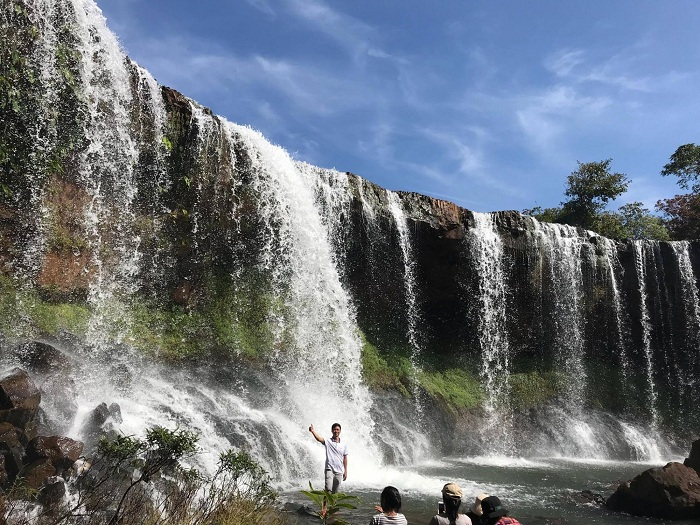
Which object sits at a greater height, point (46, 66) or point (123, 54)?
point (123, 54)

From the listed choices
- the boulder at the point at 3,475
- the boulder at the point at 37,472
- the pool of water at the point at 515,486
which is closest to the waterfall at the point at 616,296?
the pool of water at the point at 515,486

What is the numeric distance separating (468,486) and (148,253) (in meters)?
11.7

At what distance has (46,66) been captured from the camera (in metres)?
14.6

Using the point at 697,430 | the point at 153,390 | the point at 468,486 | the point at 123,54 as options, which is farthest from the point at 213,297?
the point at 697,430

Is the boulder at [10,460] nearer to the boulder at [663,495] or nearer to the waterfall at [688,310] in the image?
the boulder at [663,495]

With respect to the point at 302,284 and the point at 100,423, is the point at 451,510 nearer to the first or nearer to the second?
the point at 100,423

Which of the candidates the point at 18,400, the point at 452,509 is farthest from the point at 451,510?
the point at 18,400

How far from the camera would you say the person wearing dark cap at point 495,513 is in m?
3.83

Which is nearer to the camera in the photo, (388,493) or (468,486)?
(388,493)

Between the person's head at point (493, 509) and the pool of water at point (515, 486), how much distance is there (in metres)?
4.91

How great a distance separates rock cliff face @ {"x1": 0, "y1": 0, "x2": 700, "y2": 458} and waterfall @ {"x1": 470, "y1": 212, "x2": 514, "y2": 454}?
6 cm

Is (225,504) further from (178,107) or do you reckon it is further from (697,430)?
(697,430)

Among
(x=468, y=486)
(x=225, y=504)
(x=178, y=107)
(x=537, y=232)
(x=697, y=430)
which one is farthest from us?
(x=537, y=232)

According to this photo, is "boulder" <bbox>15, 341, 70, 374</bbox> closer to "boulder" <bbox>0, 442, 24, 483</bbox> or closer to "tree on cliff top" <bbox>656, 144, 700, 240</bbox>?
"boulder" <bbox>0, 442, 24, 483</bbox>
